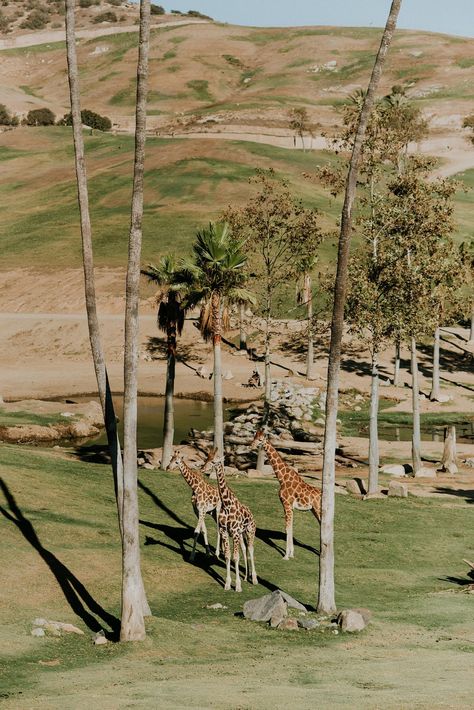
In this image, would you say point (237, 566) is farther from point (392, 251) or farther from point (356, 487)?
point (392, 251)

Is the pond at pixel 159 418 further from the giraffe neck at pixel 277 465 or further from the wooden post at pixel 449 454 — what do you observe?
the giraffe neck at pixel 277 465

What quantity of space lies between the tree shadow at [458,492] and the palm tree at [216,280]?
1098 centimetres

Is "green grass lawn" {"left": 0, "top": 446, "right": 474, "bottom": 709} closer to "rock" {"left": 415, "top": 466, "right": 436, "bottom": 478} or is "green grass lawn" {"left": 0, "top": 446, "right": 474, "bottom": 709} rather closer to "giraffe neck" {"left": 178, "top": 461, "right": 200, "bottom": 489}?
"giraffe neck" {"left": 178, "top": 461, "right": 200, "bottom": 489}

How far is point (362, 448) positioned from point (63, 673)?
4420 cm

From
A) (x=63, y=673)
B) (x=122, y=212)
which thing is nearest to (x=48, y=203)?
(x=122, y=212)

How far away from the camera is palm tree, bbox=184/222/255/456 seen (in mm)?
48250

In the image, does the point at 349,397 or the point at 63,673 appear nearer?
the point at 63,673

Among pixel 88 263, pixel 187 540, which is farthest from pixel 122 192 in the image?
pixel 88 263

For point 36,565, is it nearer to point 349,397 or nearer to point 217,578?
point 217,578

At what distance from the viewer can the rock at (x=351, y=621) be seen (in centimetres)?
2516

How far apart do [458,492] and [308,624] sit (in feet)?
83.9

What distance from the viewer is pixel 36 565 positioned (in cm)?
2827

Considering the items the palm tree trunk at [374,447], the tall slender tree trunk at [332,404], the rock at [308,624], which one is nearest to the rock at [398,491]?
the palm tree trunk at [374,447]

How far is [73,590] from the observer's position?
89.2 ft
